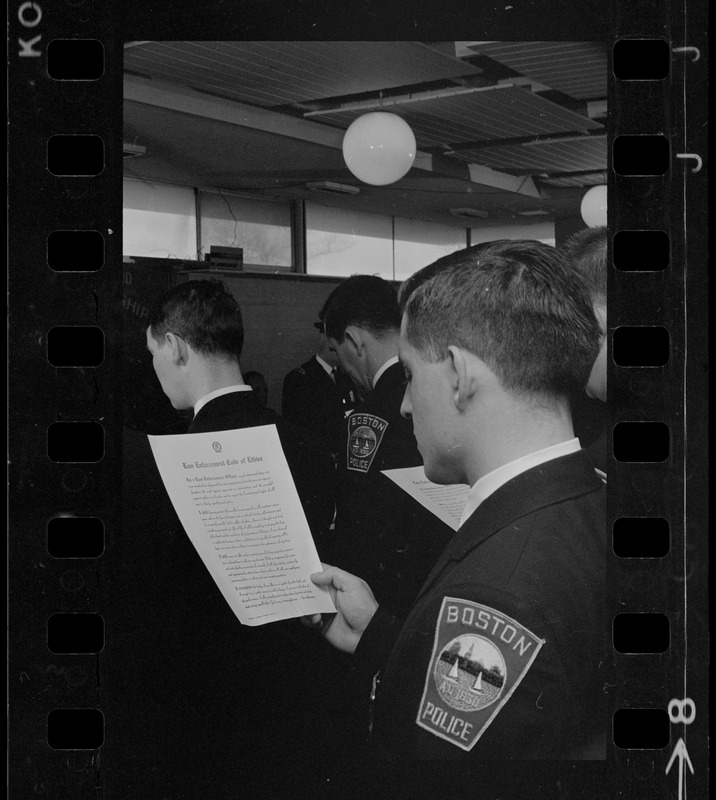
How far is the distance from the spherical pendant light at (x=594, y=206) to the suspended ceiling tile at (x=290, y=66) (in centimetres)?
22

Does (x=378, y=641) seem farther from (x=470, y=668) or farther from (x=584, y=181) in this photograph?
(x=584, y=181)

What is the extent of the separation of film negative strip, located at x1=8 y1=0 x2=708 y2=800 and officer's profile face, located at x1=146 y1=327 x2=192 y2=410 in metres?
0.06

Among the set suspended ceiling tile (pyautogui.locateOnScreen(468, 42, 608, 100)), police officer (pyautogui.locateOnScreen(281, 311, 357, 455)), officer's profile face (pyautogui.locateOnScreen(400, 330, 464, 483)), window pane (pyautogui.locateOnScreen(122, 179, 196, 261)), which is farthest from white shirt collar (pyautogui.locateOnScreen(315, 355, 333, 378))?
suspended ceiling tile (pyautogui.locateOnScreen(468, 42, 608, 100))

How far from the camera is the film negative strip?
109cm

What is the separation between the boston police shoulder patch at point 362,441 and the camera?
120cm

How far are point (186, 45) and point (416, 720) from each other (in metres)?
0.89

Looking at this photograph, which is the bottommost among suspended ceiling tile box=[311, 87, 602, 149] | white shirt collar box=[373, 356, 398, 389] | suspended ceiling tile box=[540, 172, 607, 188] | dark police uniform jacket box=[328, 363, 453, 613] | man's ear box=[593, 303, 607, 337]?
dark police uniform jacket box=[328, 363, 453, 613]

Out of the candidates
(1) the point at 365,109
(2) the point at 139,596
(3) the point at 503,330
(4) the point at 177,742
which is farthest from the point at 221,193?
(4) the point at 177,742

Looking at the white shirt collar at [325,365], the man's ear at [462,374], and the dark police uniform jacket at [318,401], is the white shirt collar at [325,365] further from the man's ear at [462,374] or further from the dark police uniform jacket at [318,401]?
the man's ear at [462,374]

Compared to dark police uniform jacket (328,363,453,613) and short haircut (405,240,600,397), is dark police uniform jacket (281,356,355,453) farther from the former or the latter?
short haircut (405,240,600,397)

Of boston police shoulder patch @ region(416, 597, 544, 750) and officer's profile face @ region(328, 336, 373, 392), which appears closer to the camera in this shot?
boston police shoulder patch @ region(416, 597, 544, 750)

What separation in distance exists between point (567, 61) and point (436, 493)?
58 cm

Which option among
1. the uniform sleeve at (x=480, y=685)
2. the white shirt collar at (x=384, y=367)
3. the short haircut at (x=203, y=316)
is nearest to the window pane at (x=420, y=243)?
the white shirt collar at (x=384, y=367)

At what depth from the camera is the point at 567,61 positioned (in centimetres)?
112
